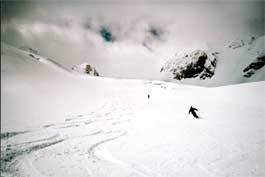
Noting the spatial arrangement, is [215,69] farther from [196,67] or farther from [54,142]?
[54,142]

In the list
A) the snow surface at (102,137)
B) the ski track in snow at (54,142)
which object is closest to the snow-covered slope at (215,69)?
the snow surface at (102,137)

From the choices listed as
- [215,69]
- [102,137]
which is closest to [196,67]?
[215,69]

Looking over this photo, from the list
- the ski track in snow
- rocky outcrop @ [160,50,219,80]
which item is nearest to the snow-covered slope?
rocky outcrop @ [160,50,219,80]

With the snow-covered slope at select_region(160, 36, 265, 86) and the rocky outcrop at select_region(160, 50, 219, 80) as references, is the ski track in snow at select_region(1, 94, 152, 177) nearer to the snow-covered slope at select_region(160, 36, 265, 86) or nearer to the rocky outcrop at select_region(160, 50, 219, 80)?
the snow-covered slope at select_region(160, 36, 265, 86)

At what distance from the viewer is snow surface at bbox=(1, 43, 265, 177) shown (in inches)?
76.0

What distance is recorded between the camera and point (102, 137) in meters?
2.55

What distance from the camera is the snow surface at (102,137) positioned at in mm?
1931

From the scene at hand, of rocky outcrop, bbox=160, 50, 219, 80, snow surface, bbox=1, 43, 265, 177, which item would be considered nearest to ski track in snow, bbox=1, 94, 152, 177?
snow surface, bbox=1, 43, 265, 177

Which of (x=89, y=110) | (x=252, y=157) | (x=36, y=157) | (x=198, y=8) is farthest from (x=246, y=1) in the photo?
(x=36, y=157)

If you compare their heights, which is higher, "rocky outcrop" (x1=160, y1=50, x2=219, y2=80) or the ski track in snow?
"rocky outcrop" (x1=160, y1=50, x2=219, y2=80)

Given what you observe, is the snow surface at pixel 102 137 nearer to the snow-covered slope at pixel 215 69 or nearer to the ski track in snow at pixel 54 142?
the ski track in snow at pixel 54 142

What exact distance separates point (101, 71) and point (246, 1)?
7.34 ft

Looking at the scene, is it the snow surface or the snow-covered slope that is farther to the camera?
the snow-covered slope

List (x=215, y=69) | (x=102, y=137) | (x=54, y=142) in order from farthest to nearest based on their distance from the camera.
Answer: (x=215, y=69) < (x=102, y=137) < (x=54, y=142)
